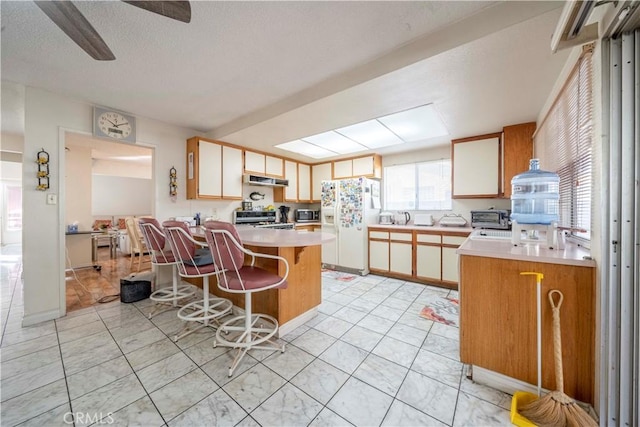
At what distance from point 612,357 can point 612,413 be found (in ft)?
0.87

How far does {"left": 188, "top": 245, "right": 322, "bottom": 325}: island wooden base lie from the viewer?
85.7 inches

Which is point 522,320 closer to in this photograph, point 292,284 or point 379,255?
point 292,284

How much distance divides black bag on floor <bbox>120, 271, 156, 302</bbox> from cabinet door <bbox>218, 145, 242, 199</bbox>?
1625 mm

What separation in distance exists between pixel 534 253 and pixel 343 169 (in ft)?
12.2

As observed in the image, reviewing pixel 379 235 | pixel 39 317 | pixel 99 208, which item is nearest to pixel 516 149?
pixel 379 235

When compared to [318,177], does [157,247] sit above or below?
below

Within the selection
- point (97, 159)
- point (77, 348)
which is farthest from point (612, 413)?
point (97, 159)

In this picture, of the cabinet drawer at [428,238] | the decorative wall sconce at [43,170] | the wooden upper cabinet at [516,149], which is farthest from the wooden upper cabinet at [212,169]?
the wooden upper cabinet at [516,149]

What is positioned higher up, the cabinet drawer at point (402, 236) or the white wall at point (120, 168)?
the white wall at point (120, 168)

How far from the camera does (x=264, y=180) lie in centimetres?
440

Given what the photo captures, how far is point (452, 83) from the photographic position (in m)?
2.08

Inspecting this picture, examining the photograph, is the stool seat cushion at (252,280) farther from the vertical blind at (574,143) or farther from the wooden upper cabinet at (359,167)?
the wooden upper cabinet at (359,167)

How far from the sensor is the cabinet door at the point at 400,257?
12.4 ft

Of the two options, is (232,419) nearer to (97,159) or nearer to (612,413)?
(612,413)
